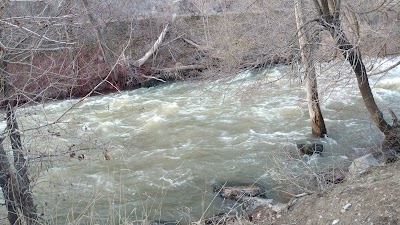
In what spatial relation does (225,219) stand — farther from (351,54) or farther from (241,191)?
(351,54)

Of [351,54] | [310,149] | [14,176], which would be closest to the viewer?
[14,176]

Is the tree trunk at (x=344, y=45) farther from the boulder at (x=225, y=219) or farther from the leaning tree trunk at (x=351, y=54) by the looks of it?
the boulder at (x=225, y=219)

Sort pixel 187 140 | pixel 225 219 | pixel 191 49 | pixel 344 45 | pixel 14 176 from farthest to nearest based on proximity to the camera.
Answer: pixel 191 49, pixel 187 140, pixel 344 45, pixel 225 219, pixel 14 176

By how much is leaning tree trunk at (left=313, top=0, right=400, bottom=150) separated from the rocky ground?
211 cm

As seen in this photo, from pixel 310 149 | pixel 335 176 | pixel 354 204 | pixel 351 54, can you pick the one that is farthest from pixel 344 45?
pixel 354 204

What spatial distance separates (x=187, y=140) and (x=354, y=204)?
21.0 ft

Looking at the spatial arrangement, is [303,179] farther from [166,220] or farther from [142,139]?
[142,139]

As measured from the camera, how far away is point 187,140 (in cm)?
1117

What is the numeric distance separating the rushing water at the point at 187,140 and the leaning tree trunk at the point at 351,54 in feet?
1.17

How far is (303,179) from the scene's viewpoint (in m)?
7.30

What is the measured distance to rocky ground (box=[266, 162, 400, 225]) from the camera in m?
4.74

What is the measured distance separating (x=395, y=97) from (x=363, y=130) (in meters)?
2.88

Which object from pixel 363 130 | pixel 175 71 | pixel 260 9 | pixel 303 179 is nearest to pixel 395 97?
pixel 363 130

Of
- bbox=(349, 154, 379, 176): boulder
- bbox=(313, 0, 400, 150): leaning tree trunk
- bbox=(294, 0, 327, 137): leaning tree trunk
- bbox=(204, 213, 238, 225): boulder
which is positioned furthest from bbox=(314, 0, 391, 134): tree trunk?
bbox=(204, 213, 238, 225): boulder
